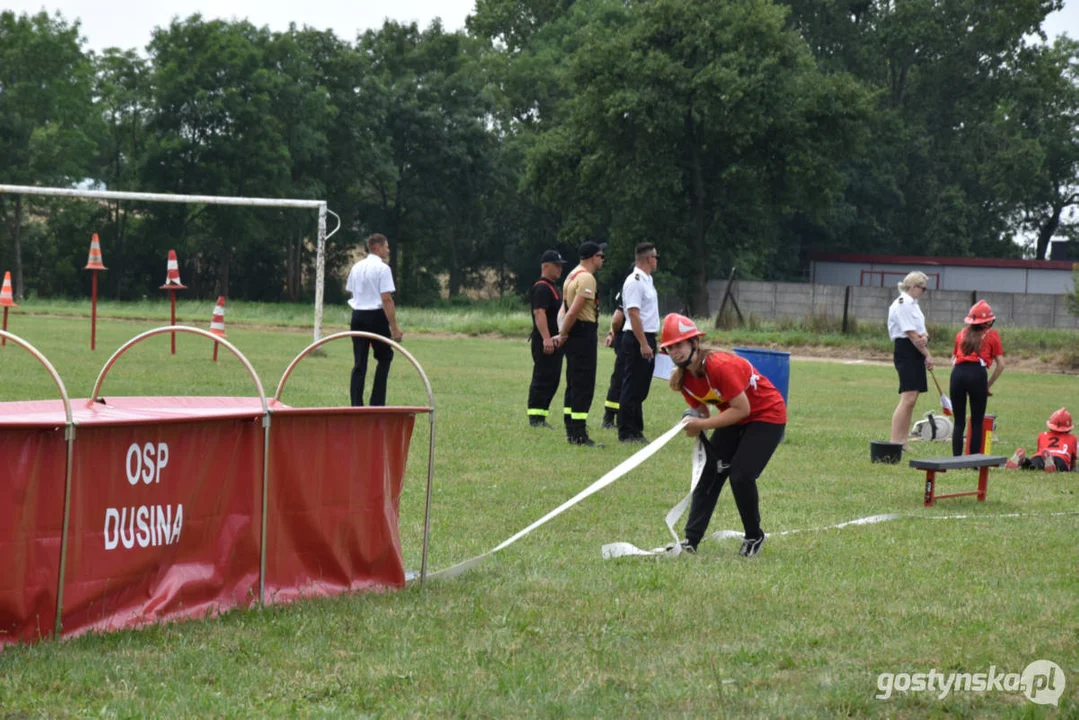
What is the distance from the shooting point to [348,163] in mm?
70625

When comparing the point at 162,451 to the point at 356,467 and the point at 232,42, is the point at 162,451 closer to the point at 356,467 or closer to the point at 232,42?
the point at 356,467

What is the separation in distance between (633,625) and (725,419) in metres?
1.81

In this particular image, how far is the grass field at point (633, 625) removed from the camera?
4633 millimetres

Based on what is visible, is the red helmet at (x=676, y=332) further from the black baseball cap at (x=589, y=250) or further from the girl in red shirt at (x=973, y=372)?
the black baseball cap at (x=589, y=250)

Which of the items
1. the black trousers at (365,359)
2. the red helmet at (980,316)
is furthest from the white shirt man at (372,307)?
the red helmet at (980,316)

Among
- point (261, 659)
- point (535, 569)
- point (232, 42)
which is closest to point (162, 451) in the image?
point (261, 659)

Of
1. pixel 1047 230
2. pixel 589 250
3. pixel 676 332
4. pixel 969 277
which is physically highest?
pixel 1047 230

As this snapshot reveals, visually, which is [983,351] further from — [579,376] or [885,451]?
[579,376]

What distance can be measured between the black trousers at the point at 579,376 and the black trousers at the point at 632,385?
34cm

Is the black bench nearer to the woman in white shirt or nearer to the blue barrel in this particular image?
the woman in white shirt

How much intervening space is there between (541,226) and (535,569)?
67.1 metres

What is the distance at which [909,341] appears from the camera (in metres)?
13.2

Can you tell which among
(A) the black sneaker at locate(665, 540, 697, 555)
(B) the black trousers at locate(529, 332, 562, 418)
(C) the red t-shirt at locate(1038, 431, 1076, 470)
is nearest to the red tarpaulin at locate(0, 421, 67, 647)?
(A) the black sneaker at locate(665, 540, 697, 555)

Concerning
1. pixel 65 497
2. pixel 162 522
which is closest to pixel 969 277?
pixel 162 522
